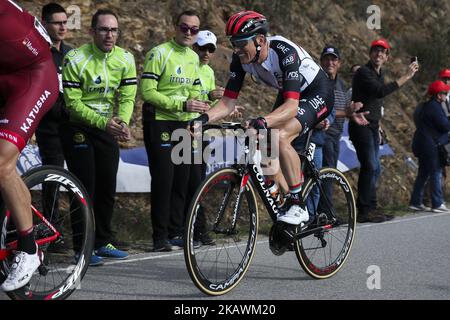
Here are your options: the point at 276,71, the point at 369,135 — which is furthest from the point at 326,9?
the point at 276,71

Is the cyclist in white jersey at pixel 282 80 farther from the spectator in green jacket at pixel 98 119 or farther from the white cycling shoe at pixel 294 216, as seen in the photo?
the spectator in green jacket at pixel 98 119

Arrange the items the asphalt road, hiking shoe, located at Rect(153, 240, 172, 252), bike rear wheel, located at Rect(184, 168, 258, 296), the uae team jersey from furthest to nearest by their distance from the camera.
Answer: hiking shoe, located at Rect(153, 240, 172, 252), the uae team jersey, the asphalt road, bike rear wheel, located at Rect(184, 168, 258, 296)

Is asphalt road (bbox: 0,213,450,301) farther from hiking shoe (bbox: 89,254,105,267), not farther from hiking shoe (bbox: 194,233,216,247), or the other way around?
hiking shoe (bbox: 194,233,216,247)

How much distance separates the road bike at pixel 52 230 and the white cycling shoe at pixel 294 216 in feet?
4.93

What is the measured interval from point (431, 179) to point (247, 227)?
665 centimetres

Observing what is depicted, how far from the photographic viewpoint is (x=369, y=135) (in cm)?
1063

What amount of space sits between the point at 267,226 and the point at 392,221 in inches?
76.5

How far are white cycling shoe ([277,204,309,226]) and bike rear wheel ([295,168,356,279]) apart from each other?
8.3 inches

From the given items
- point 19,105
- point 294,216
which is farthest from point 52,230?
point 294,216

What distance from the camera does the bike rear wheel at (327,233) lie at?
635 cm

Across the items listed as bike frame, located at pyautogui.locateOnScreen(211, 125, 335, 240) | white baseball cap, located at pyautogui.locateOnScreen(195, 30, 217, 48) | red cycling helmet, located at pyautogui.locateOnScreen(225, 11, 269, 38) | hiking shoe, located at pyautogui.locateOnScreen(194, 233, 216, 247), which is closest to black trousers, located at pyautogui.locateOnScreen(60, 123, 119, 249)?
hiking shoe, located at pyautogui.locateOnScreen(194, 233, 216, 247)

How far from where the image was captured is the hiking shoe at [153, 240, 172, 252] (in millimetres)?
7625

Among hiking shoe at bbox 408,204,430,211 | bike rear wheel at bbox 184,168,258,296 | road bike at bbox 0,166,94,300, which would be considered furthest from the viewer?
hiking shoe at bbox 408,204,430,211
